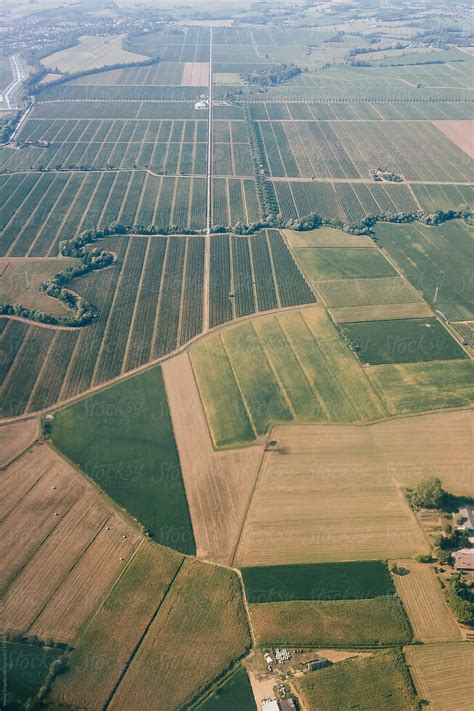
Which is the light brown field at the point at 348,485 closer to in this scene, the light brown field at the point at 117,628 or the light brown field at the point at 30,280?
the light brown field at the point at 117,628

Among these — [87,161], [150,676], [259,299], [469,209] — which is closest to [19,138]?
[87,161]

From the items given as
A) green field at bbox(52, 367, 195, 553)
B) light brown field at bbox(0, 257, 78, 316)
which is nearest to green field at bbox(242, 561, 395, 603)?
green field at bbox(52, 367, 195, 553)

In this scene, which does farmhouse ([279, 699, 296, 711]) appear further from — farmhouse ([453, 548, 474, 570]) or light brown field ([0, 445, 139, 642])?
farmhouse ([453, 548, 474, 570])

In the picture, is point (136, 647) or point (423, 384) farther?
point (423, 384)

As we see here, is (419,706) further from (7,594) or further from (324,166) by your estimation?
(324,166)

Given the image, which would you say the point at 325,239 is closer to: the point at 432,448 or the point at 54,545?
the point at 432,448

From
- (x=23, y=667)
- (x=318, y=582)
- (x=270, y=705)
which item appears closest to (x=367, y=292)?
(x=318, y=582)
